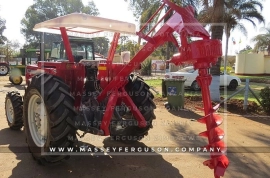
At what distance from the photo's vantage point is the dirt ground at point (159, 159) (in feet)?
11.4

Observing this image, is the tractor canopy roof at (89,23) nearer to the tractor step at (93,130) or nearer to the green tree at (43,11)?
the tractor step at (93,130)

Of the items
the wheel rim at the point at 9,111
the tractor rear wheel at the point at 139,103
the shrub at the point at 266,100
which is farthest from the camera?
the shrub at the point at 266,100

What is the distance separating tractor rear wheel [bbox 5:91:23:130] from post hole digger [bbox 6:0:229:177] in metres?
0.99

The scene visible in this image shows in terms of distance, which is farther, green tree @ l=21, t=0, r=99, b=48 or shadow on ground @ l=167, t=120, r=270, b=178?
green tree @ l=21, t=0, r=99, b=48

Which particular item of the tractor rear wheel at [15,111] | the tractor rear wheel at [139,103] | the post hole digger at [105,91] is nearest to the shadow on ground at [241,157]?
the tractor rear wheel at [139,103]

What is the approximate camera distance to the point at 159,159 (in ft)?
13.1

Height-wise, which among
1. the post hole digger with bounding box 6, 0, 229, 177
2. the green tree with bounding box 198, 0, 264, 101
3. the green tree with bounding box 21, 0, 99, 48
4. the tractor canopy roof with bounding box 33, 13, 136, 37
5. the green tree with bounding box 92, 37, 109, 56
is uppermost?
the green tree with bounding box 21, 0, 99, 48

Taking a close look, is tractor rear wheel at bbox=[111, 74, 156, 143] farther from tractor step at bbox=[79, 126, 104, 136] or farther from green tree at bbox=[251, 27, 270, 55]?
green tree at bbox=[251, 27, 270, 55]

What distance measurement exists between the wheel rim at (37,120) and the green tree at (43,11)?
43638 mm

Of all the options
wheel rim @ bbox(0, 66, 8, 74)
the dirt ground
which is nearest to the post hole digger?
the dirt ground

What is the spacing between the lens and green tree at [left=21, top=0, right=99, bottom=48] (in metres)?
45.1

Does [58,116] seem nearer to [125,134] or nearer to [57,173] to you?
[57,173]

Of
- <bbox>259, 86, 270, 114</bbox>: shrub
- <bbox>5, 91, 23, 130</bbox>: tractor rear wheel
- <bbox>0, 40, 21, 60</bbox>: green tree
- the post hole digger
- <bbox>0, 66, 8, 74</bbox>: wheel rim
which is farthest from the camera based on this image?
<bbox>0, 40, 21, 60</bbox>: green tree

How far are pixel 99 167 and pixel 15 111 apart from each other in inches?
100
